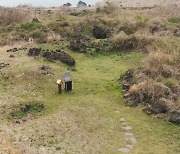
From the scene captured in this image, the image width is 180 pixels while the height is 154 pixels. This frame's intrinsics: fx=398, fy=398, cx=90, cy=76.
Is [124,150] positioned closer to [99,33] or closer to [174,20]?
[99,33]

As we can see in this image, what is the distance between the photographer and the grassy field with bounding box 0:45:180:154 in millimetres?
12828

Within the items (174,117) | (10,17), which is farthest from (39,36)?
(174,117)

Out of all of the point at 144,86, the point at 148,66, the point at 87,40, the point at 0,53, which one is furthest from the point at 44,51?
the point at 144,86

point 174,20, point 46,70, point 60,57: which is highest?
point 174,20

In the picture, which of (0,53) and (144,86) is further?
(0,53)

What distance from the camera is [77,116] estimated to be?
15.2 meters

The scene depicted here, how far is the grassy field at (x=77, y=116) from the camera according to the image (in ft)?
42.1

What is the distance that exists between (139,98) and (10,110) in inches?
208

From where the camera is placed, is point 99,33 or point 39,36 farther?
point 99,33

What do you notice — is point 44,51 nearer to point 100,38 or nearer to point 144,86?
point 100,38

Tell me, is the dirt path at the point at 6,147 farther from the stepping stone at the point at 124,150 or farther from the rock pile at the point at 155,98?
the rock pile at the point at 155,98

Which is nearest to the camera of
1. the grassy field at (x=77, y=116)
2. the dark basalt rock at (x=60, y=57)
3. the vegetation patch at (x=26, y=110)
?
the grassy field at (x=77, y=116)

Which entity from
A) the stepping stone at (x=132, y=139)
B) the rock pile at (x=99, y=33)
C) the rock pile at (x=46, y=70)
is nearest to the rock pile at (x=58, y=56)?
the rock pile at (x=46, y=70)

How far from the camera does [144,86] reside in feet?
54.9
